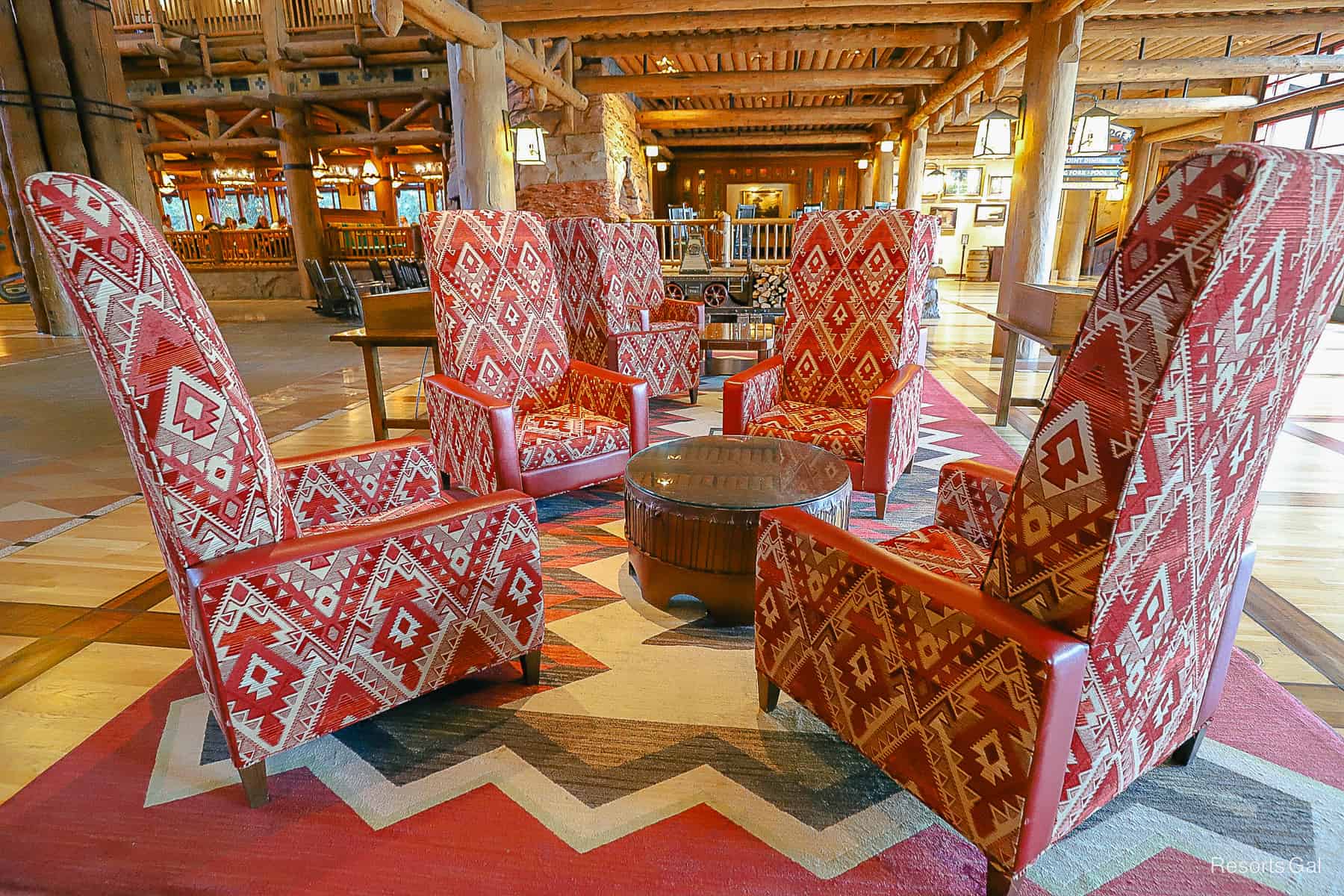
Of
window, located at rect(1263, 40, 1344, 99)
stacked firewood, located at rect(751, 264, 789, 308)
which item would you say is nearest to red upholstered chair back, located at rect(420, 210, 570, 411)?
stacked firewood, located at rect(751, 264, 789, 308)

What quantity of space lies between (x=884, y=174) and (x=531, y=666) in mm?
14331

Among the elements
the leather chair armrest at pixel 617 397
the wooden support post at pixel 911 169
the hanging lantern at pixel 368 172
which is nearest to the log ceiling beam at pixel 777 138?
the wooden support post at pixel 911 169

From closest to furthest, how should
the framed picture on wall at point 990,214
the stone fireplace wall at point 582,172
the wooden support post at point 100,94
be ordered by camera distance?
the wooden support post at point 100,94 → the stone fireplace wall at point 582,172 → the framed picture on wall at point 990,214

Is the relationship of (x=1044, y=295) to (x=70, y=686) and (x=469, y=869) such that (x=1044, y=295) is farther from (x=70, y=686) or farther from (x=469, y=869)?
(x=70, y=686)

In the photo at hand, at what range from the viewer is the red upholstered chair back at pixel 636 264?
17.0ft

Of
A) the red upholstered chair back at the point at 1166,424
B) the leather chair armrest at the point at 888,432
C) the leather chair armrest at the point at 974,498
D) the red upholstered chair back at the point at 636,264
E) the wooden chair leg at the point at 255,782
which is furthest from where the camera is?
the red upholstered chair back at the point at 636,264

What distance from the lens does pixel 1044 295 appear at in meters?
3.73

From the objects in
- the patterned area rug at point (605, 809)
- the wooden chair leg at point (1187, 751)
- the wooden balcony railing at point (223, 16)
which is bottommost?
the patterned area rug at point (605, 809)

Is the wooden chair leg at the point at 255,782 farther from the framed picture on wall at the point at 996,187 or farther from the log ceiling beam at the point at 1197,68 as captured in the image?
the framed picture on wall at the point at 996,187

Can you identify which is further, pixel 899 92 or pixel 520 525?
pixel 899 92

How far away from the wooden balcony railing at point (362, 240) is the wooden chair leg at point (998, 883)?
13.5 meters

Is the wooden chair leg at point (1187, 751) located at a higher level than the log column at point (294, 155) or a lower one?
lower

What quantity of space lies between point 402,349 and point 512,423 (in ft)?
19.0

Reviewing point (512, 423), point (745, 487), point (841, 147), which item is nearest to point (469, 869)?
point (745, 487)
